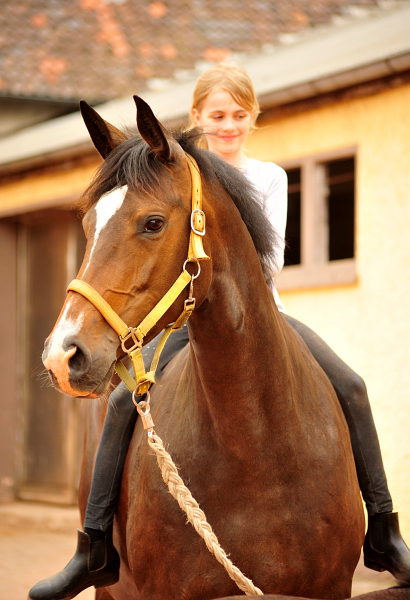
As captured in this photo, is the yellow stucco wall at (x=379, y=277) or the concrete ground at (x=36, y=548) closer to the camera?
the concrete ground at (x=36, y=548)

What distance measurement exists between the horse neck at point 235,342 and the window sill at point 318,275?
366 cm

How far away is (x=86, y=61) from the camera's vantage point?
11.5 meters

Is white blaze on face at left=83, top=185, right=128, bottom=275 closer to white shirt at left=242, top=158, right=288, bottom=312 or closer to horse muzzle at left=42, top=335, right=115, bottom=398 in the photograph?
horse muzzle at left=42, top=335, right=115, bottom=398

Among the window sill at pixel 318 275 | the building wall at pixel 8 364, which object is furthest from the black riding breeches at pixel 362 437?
the building wall at pixel 8 364

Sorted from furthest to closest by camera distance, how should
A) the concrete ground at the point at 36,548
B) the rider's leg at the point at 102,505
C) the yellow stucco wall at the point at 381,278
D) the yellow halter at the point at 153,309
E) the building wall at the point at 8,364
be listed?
the building wall at the point at 8,364
the yellow stucco wall at the point at 381,278
the concrete ground at the point at 36,548
the rider's leg at the point at 102,505
the yellow halter at the point at 153,309

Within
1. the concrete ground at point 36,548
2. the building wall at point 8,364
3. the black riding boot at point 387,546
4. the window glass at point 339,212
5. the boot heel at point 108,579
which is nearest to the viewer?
the black riding boot at point 387,546

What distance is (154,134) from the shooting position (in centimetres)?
226

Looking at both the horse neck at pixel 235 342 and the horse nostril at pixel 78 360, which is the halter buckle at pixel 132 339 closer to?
the horse nostril at pixel 78 360

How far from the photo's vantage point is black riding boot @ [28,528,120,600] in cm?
312

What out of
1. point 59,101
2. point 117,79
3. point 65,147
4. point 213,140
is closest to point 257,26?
point 117,79

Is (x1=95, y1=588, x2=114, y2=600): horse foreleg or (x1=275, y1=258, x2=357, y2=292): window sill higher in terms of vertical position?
(x1=275, y1=258, x2=357, y2=292): window sill

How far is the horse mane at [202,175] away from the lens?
87.7 inches

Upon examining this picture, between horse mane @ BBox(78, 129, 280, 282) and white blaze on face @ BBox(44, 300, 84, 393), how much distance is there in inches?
19.2

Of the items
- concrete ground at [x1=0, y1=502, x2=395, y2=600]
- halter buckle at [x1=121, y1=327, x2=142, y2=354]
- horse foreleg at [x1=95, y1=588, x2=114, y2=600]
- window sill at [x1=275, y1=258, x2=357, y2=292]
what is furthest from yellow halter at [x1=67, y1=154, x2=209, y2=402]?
window sill at [x1=275, y1=258, x2=357, y2=292]
